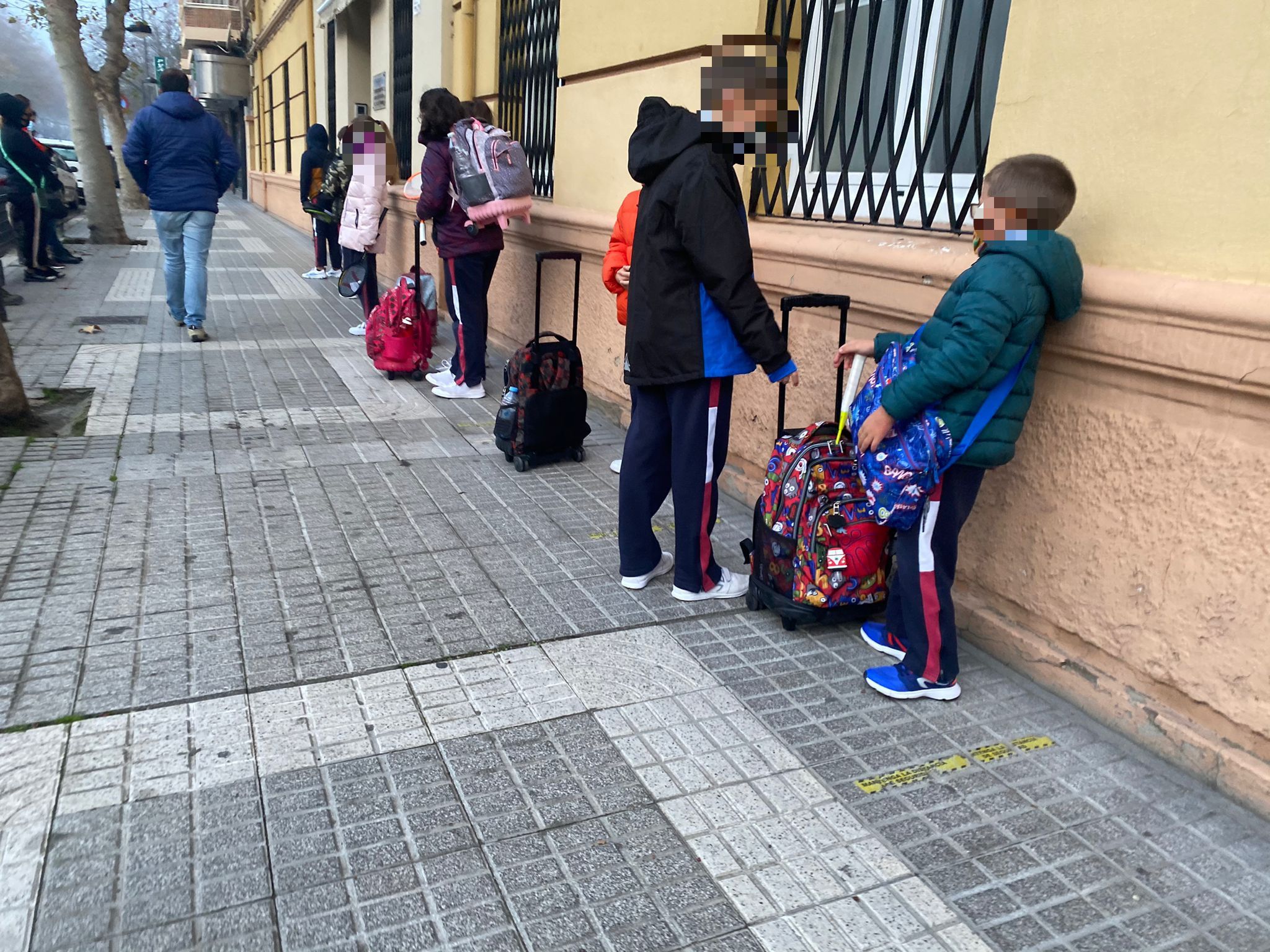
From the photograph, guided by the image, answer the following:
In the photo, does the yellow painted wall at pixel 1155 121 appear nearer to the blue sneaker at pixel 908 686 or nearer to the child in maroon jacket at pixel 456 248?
the blue sneaker at pixel 908 686

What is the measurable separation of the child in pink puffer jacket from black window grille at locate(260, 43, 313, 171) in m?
11.4

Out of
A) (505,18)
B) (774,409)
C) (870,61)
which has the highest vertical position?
(505,18)

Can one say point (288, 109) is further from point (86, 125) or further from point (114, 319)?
point (114, 319)

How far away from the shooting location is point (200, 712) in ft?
9.35

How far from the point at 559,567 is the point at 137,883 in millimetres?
2109

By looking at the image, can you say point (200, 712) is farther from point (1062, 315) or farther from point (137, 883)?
point (1062, 315)

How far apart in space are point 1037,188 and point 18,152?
456 inches

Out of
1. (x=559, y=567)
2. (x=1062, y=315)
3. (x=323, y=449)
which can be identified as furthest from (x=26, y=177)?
(x=1062, y=315)

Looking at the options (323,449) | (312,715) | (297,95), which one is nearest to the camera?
(312,715)

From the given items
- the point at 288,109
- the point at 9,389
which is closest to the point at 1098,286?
the point at 9,389

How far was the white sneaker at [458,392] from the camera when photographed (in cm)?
688

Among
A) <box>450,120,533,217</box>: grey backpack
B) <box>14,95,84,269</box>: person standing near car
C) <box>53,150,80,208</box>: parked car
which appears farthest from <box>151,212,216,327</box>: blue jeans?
<box>53,150,80,208</box>: parked car

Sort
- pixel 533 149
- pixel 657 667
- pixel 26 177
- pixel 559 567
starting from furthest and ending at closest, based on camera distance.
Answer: pixel 26 177 < pixel 533 149 < pixel 559 567 < pixel 657 667

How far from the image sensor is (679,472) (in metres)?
3.65
